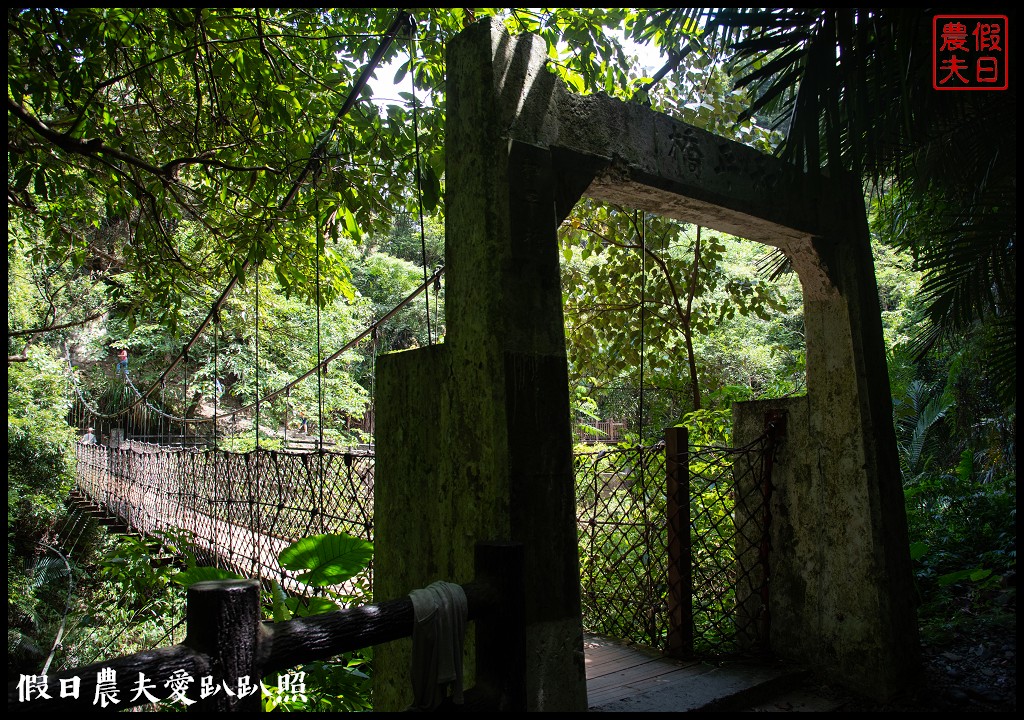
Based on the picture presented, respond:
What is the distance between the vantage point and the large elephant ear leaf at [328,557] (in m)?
1.96

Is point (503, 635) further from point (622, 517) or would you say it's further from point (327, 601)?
point (622, 517)

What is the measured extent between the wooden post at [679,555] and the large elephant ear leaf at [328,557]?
3.31 ft

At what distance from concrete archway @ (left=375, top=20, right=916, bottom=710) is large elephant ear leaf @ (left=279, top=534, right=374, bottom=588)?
0.75 feet

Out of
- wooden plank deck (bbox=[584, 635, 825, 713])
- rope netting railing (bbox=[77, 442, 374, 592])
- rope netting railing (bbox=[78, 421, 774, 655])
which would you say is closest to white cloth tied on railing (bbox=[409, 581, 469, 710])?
wooden plank deck (bbox=[584, 635, 825, 713])

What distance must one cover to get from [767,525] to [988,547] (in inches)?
57.2

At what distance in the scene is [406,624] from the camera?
1.04m

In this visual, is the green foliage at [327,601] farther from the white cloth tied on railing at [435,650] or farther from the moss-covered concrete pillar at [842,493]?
the moss-covered concrete pillar at [842,493]

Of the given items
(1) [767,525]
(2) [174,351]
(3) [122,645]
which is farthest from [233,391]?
(1) [767,525]

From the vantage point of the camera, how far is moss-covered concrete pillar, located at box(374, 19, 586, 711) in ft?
4.69

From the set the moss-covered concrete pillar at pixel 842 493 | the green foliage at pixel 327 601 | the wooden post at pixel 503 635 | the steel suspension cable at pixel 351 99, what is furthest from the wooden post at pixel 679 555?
the steel suspension cable at pixel 351 99

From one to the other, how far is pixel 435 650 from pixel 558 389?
653 millimetres

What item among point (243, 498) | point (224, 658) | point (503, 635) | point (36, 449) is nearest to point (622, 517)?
point (503, 635)

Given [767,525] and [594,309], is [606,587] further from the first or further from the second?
[594,309]
